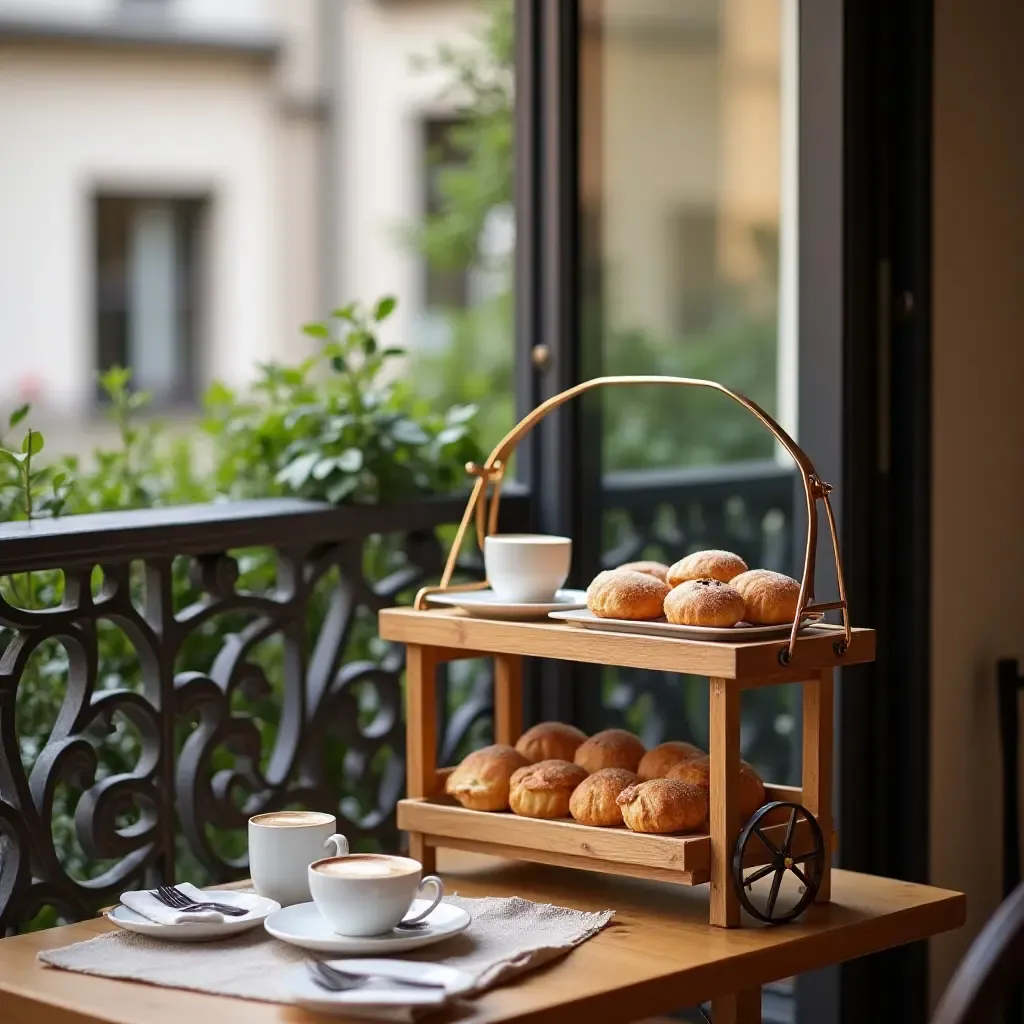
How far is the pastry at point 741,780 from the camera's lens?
1827 millimetres

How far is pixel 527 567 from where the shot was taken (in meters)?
1.97

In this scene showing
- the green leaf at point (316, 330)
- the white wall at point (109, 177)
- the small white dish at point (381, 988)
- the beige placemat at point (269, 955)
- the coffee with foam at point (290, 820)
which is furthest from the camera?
the white wall at point (109, 177)

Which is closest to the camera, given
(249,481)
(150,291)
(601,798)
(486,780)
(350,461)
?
(601,798)

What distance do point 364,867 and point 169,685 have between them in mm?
646

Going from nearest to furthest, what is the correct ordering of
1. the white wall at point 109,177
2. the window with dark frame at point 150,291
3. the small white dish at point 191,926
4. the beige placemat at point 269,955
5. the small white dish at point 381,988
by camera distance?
the small white dish at point 381,988 → the beige placemat at point 269,955 → the small white dish at point 191,926 → the white wall at point 109,177 → the window with dark frame at point 150,291

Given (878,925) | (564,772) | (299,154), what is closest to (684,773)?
(564,772)

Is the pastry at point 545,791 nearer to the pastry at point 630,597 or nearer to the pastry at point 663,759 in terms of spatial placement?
the pastry at point 663,759

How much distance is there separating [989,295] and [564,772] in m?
1.17

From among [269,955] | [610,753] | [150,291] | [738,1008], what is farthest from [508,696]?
[150,291]

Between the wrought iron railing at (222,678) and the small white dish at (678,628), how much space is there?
1.86 ft

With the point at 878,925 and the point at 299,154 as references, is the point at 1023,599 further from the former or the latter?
the point at 299,154

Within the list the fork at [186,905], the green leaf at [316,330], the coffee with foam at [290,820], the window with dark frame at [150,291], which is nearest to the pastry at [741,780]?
the coffee with foam at [290,820]

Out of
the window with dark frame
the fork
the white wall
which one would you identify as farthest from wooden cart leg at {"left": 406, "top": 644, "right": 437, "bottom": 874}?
the window with dark frame

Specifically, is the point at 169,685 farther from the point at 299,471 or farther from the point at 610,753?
the point at 610,753
